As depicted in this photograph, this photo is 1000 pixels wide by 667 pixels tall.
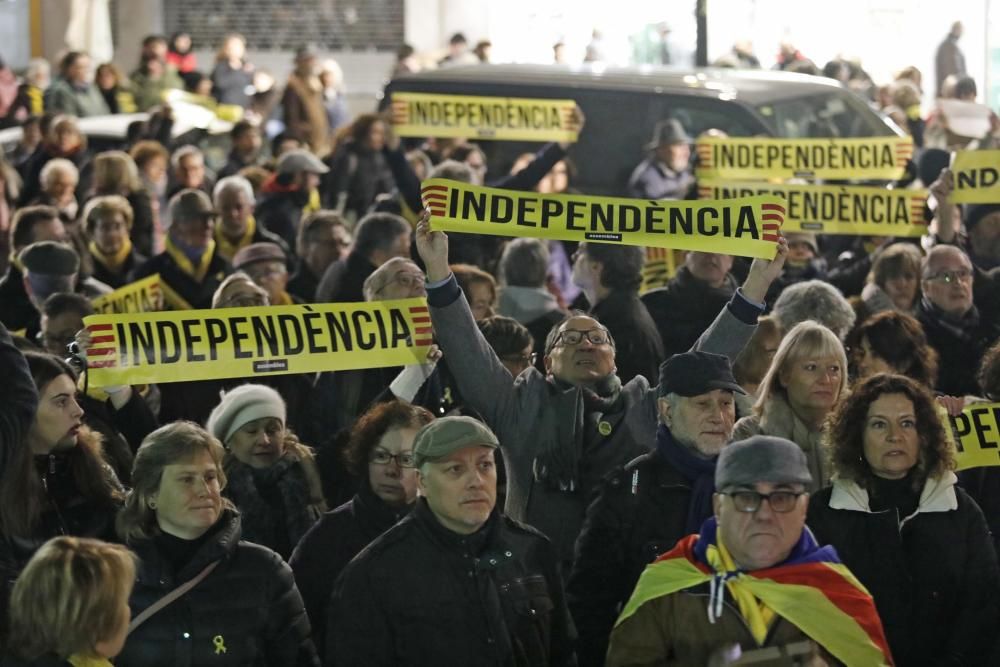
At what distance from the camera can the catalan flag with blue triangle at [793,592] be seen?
5.09 meters

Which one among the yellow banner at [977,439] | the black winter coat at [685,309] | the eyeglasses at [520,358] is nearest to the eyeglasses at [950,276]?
the black winter coat at [685,309]

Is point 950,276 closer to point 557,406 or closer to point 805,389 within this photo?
point 805,389

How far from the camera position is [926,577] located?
608 cm

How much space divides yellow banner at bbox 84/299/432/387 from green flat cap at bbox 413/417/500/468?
1803 mm

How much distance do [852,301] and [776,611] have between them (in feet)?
15.8

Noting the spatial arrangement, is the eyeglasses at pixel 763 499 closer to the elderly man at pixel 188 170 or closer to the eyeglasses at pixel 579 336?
the eyeglasses at pixel 579 336

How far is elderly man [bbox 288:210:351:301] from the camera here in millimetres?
10797

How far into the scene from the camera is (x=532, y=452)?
6.80 m

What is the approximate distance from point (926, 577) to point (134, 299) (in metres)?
4.41

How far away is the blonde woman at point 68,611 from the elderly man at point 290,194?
8256 millimetres

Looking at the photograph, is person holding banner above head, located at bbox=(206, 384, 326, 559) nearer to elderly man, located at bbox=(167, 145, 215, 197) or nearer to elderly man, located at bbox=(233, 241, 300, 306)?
elderly man, located at bbox=(233, 241, 300, 306)

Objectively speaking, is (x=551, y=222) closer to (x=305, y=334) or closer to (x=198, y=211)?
(x=305, y=334)

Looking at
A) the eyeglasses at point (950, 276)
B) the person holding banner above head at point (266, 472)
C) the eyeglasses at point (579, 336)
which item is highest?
the eyeglasses at point (950, 276)

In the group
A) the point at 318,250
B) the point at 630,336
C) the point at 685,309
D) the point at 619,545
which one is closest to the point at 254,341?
the point at 630,336
